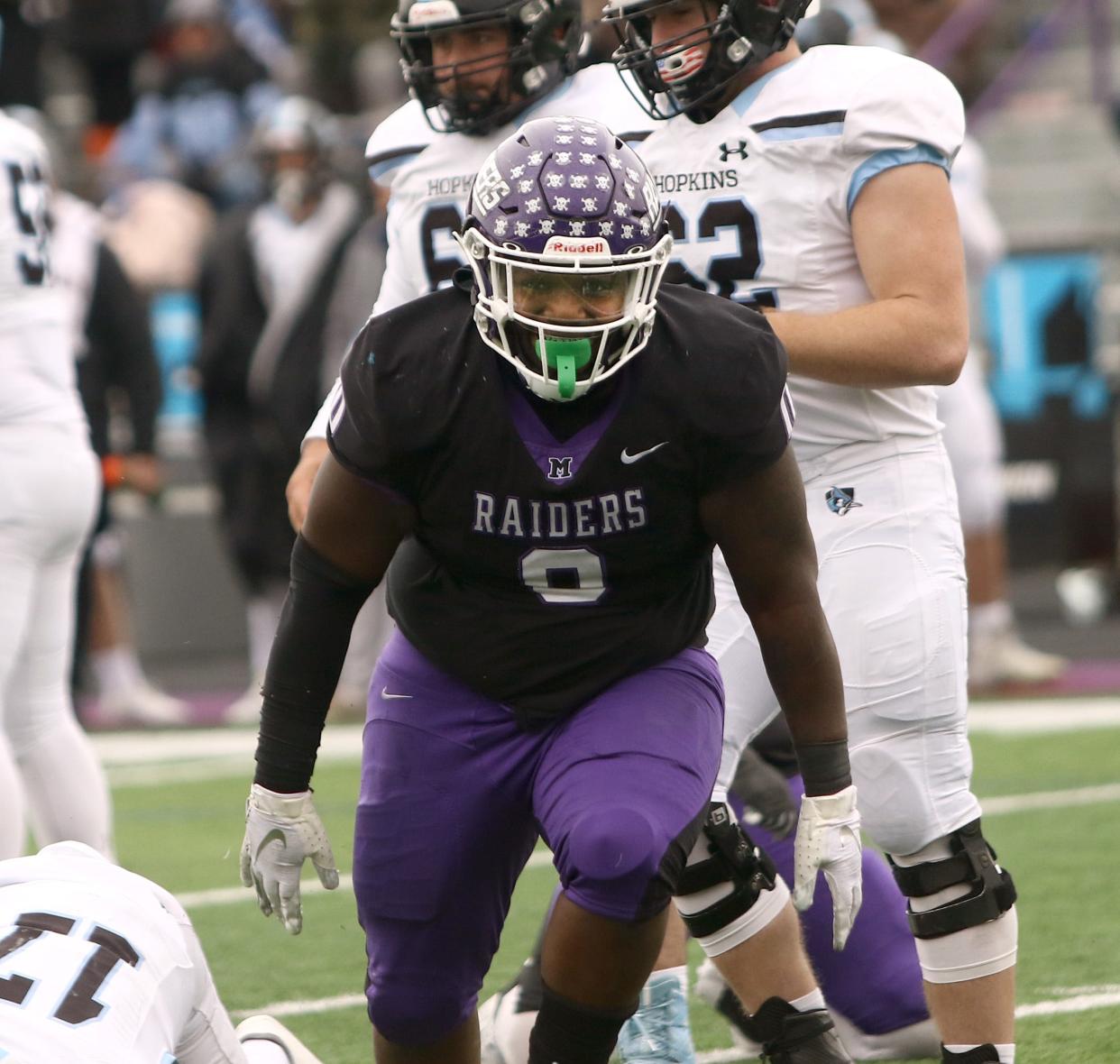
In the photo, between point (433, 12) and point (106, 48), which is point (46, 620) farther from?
point (106, 48)

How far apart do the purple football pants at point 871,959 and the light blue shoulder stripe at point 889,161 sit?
1209mm

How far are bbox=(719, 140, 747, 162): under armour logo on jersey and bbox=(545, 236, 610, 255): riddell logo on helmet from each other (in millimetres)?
742

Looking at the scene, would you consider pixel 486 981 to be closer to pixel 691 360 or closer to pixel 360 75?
pixel 691 360

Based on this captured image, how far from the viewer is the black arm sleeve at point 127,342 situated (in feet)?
25.2

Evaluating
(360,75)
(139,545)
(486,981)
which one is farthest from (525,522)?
(360,75)

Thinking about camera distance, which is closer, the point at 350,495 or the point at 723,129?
the point at 350,495

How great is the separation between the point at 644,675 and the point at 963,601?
2.27 feet

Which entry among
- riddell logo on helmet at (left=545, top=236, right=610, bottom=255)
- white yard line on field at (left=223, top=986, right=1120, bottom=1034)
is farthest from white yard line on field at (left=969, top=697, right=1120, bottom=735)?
riddell logo on helmet at (left=545, top=236, right=610, bottom=255)

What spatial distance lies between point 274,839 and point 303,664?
271mm

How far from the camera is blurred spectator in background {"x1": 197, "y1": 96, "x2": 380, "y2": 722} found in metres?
8.32

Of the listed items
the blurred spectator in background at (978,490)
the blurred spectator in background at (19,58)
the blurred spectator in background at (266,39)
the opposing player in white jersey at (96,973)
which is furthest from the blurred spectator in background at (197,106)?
the opposing player in white jersey at (96,973)

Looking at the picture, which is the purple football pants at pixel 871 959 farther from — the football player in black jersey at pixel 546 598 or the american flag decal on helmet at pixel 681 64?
the american flag decal on helmet at pixel 681 64

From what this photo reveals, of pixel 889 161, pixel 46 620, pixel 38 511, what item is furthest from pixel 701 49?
pixel 46 620

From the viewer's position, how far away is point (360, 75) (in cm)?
1373
